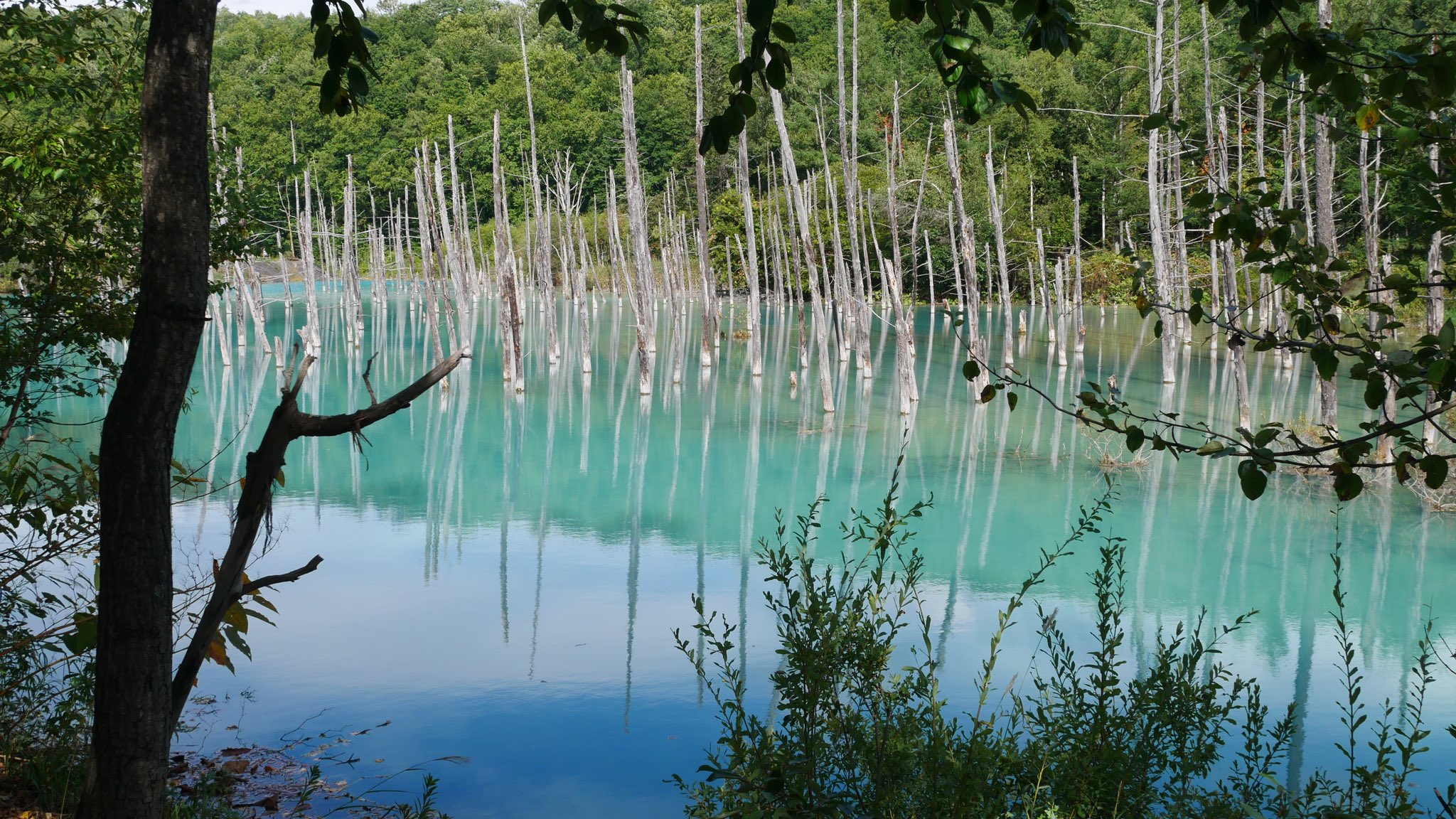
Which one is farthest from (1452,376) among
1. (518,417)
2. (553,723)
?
(518,417)

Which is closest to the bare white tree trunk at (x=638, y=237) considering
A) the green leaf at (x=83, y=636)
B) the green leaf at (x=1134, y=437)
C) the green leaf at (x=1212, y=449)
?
the green leaf at (x=83, y=636)

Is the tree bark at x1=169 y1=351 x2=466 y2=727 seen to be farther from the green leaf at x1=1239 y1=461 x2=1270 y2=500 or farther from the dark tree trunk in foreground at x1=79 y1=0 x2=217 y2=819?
the green leaf at x1=1239 y1=461 x2=1270 y2=500

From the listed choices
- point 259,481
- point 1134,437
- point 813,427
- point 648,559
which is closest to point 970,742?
point 1134,437

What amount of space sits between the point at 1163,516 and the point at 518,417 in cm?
1140

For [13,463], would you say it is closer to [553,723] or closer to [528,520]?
[553,723]

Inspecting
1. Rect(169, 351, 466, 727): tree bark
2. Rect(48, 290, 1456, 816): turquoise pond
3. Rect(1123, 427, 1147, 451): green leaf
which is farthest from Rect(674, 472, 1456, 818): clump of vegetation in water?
Rect(48, 290, 1456, 816): turquoise pond

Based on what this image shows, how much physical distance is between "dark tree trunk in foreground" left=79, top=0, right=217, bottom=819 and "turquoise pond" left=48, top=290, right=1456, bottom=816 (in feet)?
10.5

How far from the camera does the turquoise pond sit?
6590 mm

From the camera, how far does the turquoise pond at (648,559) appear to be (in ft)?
21.6

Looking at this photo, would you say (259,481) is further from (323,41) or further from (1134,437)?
(1134,437)

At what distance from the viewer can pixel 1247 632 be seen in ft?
27.6

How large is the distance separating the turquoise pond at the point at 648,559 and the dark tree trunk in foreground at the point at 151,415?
3.20 meters

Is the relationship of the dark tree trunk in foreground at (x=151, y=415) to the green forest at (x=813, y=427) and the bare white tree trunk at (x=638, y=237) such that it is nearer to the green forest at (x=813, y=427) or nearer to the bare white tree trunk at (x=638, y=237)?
the green forest at (x=813, y=427)

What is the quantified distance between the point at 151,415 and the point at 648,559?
8.24 meters
